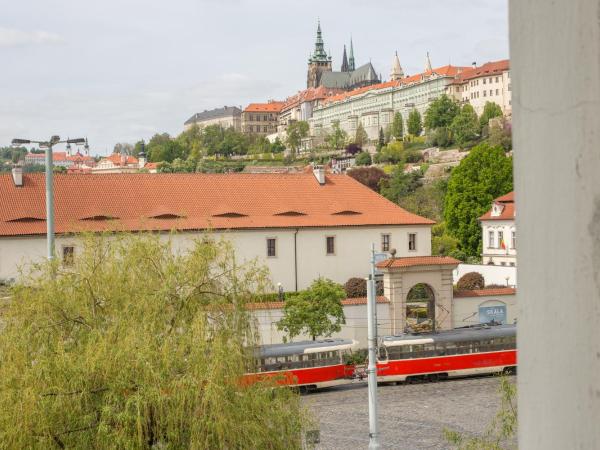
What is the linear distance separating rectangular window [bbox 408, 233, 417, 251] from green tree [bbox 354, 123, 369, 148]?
12507 cm

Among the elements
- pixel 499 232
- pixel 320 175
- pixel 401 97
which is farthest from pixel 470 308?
pixel 401 97

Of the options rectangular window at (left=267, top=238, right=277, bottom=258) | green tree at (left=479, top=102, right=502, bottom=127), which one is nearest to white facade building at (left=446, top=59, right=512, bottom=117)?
green tree at (left=479, top=102, right=502, bottom=127)

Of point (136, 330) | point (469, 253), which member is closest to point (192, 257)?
point (136, 330)

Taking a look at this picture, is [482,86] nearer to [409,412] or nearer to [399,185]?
[399,185]

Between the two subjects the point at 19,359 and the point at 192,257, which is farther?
the point at 192,257

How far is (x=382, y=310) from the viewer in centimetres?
3888

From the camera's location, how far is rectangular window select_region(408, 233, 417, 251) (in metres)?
49.3

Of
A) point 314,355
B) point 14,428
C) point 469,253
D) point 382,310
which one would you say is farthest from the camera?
point 469,253

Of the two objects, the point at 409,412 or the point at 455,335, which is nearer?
the point at 409,412

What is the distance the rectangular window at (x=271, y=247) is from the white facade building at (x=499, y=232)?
1979cm

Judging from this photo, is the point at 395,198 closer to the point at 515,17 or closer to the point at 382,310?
the point at 382,310

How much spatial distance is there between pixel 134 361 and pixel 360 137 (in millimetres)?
168818

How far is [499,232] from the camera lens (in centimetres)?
6075

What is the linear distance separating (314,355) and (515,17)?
31343 millimetres
